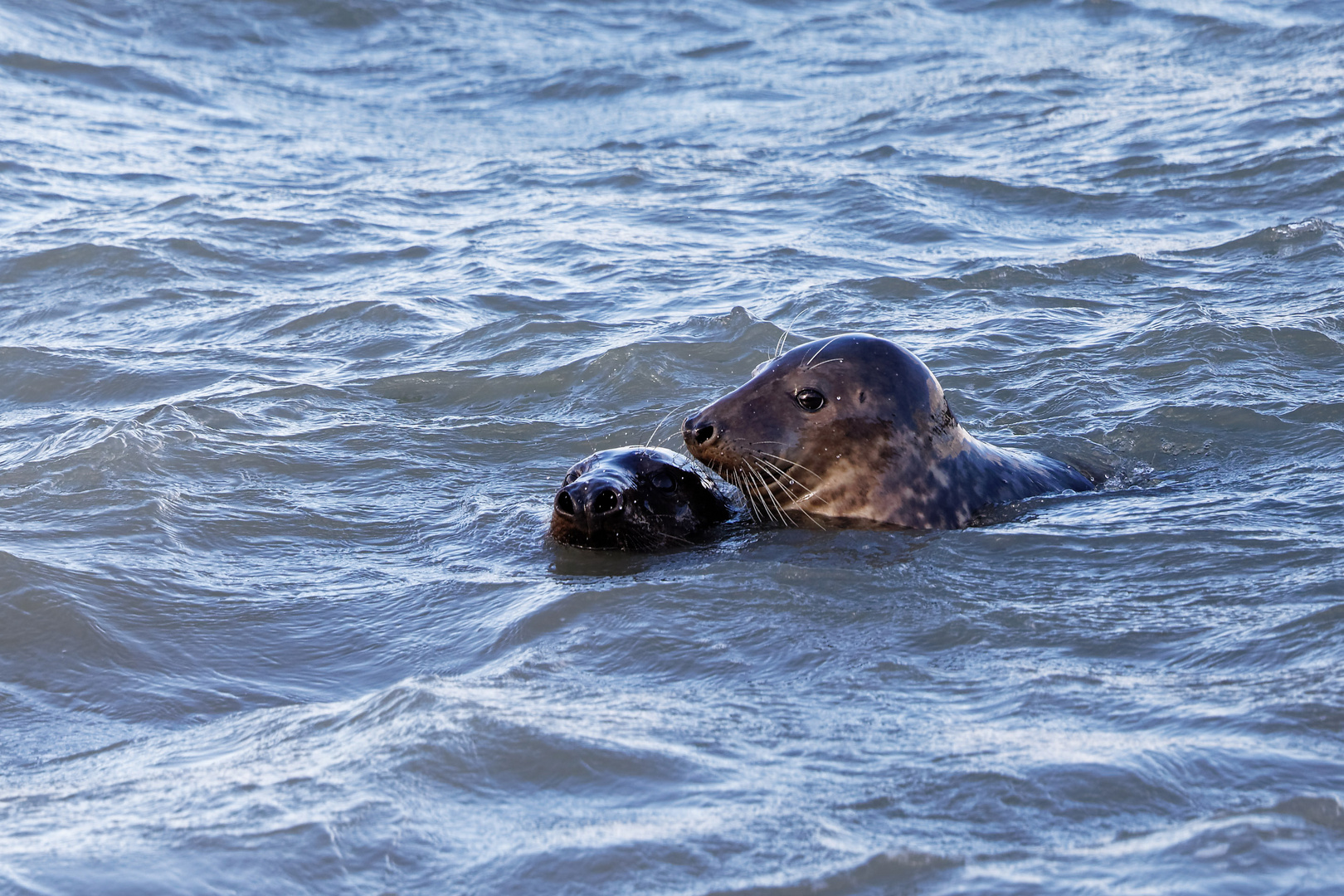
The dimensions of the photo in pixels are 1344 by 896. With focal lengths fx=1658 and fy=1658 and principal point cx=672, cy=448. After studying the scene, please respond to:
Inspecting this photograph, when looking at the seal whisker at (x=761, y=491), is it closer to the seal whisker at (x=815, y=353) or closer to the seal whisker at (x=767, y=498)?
the seal whisker at (x=767, y=498)

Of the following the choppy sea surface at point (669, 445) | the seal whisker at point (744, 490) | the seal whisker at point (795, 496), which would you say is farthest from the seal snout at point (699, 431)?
the choppy sea surface at point (669, 445)

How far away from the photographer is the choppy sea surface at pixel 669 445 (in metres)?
3.51

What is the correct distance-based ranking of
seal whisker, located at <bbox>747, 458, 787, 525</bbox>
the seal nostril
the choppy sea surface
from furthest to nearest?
seal whisker, located at <bbox>747, 458, 787, 525</bbox>
the seal nostril
the choppy sea surface

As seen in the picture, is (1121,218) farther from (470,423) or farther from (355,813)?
(355,813)

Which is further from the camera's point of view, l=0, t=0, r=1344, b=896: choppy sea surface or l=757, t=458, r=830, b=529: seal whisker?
l=757, t=458, r=830, b=529: seal whisker

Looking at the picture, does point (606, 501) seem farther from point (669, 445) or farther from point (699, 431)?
point (669, 445)

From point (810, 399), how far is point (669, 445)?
1609 millimetres

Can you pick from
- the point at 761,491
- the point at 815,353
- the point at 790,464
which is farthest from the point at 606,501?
the point at 815,353

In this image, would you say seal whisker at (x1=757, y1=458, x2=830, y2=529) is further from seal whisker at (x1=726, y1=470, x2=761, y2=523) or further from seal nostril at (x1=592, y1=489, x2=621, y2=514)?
seal nostril at (x1=592, y1=489, x2=621, y2=514)

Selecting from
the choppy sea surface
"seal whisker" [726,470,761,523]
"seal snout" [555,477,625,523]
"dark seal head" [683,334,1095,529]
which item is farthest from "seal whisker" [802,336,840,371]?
"seal snout" [555,477,625,523]

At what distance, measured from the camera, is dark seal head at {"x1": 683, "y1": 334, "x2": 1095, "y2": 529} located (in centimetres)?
576

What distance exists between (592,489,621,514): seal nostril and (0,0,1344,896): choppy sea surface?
199 millimetres

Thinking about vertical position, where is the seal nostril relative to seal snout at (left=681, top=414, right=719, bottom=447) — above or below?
below

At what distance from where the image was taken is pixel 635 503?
5723 mm
